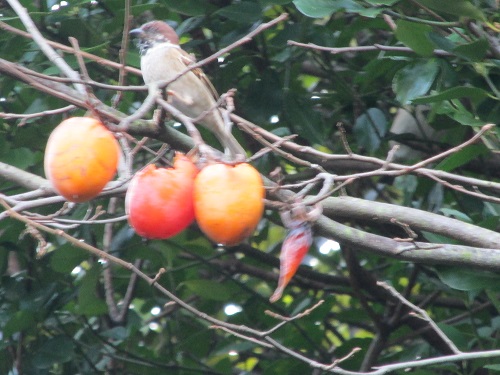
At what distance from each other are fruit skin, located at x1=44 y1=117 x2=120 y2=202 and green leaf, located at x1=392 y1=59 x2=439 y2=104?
1458mm

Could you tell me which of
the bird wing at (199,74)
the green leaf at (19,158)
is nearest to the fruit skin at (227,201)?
the green leaf at (19,158)

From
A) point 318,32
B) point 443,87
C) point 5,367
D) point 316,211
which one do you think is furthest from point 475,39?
point 5,367

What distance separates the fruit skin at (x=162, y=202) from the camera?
1548mm

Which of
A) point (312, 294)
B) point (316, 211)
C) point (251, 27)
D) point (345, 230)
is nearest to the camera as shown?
point (316, 211)

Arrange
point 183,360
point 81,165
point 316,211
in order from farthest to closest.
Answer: point 183,360
point 316,211
point 81,165

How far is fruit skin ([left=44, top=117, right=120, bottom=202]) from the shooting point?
1487 millimetres

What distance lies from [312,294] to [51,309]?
139 cm

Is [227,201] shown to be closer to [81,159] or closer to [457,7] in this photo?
[81,159]

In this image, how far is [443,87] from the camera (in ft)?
9.20

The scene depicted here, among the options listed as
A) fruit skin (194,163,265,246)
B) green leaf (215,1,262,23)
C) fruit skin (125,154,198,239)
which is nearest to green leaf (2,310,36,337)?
green leaf (215,1,262,23)

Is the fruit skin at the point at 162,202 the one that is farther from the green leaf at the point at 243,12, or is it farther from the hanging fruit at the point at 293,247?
the green leaf at the point at 243,12

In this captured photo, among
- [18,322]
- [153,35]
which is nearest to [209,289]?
[18,322]

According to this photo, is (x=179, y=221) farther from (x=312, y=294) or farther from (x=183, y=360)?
(x=312, y=294)

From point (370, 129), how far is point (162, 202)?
7.24 ft
